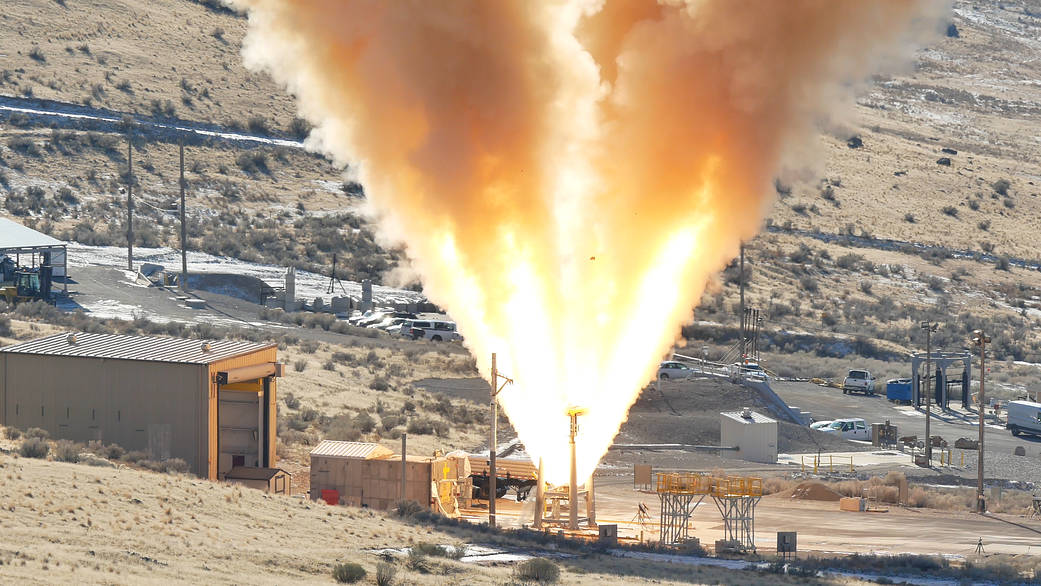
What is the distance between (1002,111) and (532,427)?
517 ft

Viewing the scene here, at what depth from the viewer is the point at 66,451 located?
142 feet

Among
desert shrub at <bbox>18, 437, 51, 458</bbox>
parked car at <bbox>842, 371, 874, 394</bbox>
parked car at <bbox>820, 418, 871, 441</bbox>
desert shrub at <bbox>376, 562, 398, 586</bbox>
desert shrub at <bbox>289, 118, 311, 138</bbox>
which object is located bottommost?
desert shrub at <bbox>376, 562, 398, 586</bbox>

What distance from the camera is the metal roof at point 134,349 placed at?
4762cm

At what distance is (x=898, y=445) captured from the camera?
68312 millimetres

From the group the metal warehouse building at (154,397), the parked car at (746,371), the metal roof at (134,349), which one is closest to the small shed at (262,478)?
the metal warehouse building at (154,397)

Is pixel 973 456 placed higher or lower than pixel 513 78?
lower

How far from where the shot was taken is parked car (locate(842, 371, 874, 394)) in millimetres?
83125

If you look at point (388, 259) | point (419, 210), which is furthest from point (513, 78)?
point (388, 259)

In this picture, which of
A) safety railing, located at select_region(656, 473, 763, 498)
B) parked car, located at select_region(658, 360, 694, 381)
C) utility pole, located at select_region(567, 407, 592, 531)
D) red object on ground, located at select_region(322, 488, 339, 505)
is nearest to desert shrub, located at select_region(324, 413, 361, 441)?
red object on ground, located at select_region(322, 488, 339, 505)

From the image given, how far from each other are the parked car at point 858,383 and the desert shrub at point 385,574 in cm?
5373

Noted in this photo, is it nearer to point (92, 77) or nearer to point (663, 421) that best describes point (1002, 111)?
point (92, 77)

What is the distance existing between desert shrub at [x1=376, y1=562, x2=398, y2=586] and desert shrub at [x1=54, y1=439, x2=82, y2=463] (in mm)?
13127

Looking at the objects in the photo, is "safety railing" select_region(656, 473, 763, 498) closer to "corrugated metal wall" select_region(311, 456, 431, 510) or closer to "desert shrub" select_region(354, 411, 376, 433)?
"corrugated metal wall" select_region(311, 456, 431, 510)

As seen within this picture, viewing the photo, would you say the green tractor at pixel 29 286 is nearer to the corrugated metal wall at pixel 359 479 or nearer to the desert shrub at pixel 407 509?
the corrugated metal wall at pixel 359 479
